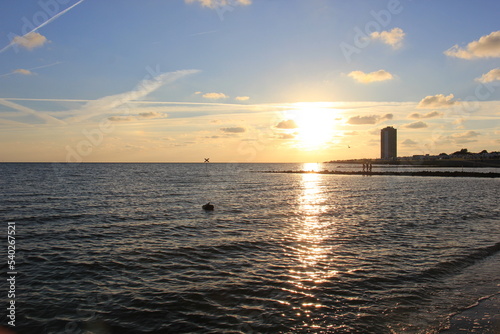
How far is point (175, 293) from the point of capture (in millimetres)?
12523

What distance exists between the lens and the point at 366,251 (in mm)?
18469

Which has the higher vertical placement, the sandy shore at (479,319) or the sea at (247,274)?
the sandy shore at (479,319)

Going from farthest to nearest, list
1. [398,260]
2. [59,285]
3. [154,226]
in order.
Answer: [154,226] → [398,260] → [59,285]

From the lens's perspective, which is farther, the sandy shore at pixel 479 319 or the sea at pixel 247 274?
the sea at pixel 247 274

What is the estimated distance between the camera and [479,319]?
10.0 meters

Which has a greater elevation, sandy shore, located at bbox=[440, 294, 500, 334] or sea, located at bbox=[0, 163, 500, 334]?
sandy shore, located at bbox=[440, 294, 500, 334]

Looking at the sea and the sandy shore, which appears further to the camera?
the sea

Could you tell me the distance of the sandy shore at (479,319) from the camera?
9.42 metres

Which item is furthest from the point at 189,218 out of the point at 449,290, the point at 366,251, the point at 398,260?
the point at 449,290

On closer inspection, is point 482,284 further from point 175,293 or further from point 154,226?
point 154,226

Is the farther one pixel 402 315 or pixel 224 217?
pixel 224 217

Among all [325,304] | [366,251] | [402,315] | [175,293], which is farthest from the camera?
[366,251]

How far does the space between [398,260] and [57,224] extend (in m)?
23.8

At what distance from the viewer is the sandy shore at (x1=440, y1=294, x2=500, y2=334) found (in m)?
9.42
